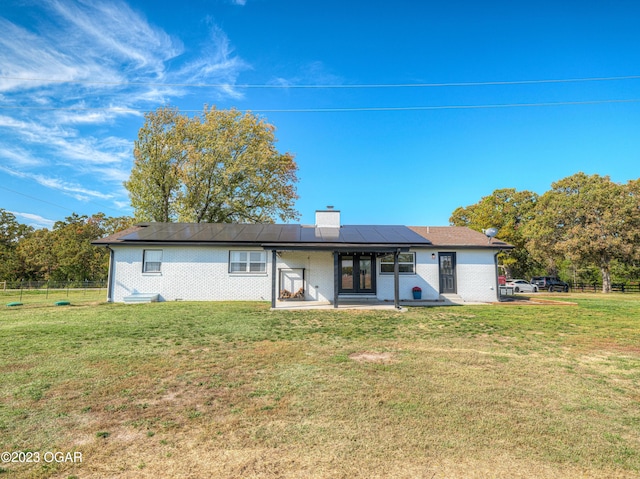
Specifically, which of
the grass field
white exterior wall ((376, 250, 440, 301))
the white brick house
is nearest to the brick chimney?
the white brick house

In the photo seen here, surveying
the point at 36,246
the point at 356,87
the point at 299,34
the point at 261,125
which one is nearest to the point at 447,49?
the point at 356,87

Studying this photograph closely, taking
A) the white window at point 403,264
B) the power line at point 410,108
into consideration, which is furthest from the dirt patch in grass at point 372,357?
the power line at point 410,108

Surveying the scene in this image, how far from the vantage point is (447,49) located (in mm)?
16141

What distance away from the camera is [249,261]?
50.2ft

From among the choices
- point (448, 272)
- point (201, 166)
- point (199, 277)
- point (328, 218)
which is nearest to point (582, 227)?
point (448, 272)

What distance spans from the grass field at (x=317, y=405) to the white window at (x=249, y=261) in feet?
25.7

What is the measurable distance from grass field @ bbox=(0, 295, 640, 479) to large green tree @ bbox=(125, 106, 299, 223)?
63.9 feet

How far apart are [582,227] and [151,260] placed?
109 feet

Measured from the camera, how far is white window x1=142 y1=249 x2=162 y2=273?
15094 mm

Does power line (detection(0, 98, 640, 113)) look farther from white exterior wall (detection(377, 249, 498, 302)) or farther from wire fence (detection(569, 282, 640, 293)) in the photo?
wire fence (detection(569, 282, 640, 293))

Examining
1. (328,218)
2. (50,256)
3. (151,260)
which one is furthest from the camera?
(50,256)

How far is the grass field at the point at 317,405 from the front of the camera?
250cm

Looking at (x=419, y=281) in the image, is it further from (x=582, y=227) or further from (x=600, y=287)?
(x=600, y=287)

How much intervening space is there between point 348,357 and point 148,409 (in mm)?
3198
